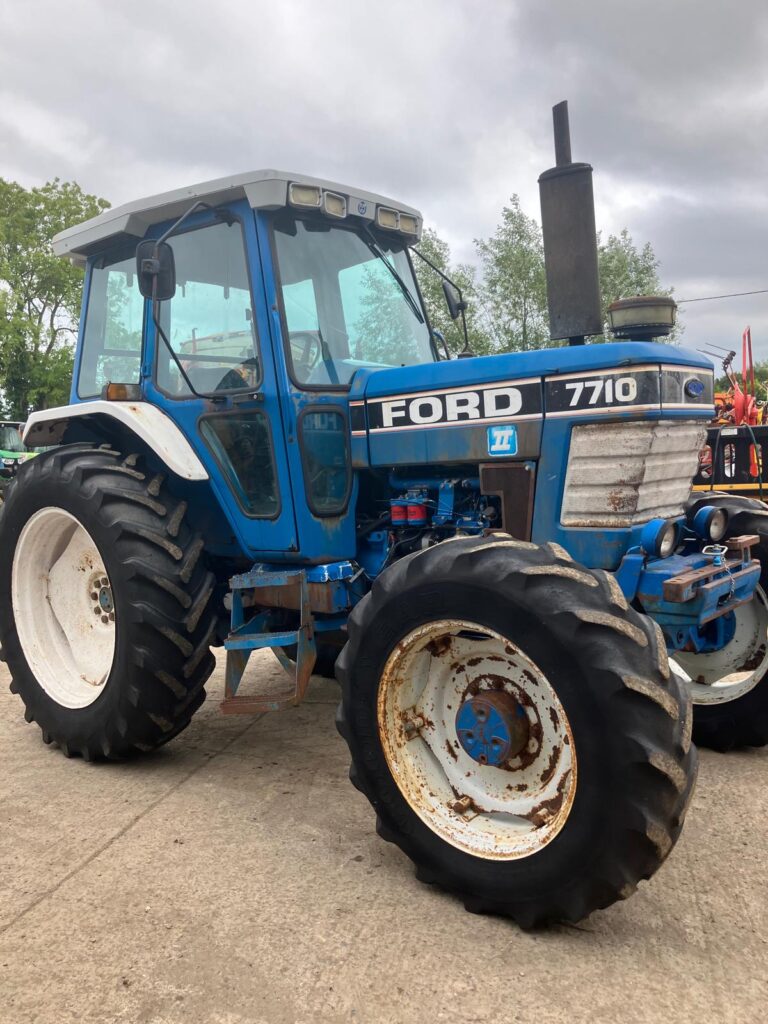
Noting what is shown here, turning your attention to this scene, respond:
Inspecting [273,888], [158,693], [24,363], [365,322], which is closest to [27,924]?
[273,888]

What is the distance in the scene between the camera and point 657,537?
9.84 feet

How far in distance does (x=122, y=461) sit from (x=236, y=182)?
1353mm

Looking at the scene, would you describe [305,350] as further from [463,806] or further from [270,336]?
[463,806]

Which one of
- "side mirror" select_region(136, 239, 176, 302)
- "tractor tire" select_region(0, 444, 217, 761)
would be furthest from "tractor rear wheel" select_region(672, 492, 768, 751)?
"side mirror" select_region(136, 239, 176, 302)

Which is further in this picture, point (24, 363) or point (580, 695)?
point (24, 363)

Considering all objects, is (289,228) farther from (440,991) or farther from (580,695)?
(440,991)

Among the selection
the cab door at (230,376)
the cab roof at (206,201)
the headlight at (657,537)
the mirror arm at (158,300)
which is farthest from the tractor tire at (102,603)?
the headlight at (657,537)

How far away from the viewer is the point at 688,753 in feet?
7.39

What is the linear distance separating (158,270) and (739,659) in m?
3.06

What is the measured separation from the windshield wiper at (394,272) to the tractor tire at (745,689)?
1.64 metres

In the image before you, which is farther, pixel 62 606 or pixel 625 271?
pixel 625 271

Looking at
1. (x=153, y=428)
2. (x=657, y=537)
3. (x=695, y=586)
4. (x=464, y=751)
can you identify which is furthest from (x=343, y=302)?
(x=464, y=751)

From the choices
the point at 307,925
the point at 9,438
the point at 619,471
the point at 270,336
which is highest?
the point at 9,438

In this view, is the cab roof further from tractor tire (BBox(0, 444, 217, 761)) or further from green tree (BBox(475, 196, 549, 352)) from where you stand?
green tree (BBox(475, 196, 549, 352))
